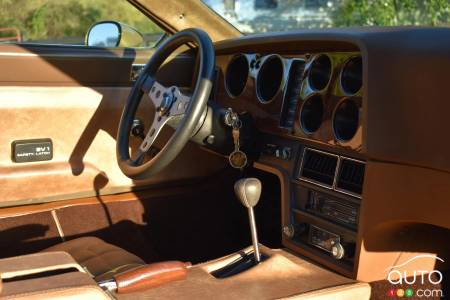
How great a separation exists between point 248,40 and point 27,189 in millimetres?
1038

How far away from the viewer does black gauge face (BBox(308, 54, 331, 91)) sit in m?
2.35

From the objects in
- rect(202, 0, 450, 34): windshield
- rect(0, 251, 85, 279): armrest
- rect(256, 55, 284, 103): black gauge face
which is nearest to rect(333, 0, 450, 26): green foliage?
rect(202, 0, 450, 34): windshield

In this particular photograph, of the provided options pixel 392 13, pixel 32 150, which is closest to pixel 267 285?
pixel 32 150

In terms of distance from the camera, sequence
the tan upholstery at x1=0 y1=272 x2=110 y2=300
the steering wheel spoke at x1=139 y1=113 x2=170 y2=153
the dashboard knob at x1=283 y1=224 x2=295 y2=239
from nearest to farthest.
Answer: the tan upholstery at x1=0 y1=272 x2=110 y2=300 < the dashboard knob at x1=283 y1=224 x2=295 y2=239 < the steering wheel spoke at x1=139 y1=113 x2=170 y2=153

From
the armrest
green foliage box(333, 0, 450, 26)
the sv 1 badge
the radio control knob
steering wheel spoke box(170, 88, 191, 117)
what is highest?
green foliage box(333, 0, 450, 26)

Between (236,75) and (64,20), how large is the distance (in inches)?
29.8

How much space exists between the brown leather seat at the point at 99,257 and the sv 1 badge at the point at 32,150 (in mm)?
416

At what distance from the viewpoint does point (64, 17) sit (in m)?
2.95

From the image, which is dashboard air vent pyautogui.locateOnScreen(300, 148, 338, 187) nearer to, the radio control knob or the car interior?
the car interior

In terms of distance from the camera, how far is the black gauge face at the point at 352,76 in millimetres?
2178

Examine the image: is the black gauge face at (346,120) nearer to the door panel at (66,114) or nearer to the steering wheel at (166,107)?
the steering wheel at (166,107)

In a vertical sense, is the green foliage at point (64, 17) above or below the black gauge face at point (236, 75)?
above

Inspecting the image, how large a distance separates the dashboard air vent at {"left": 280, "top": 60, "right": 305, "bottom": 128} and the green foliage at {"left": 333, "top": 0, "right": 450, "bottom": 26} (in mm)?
5565

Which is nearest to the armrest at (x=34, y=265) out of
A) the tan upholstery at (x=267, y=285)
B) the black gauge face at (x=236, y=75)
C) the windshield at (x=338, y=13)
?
the tan upholstery at (x=267, y=285)
